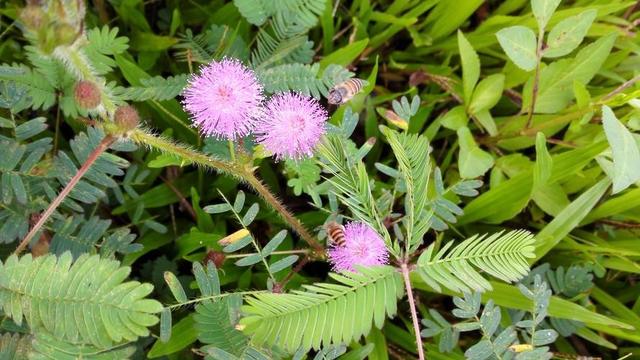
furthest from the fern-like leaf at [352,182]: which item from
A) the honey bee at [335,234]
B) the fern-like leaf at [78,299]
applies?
the fern-like leaf at [78,299]

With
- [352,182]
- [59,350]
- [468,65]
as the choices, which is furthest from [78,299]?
[468,65]

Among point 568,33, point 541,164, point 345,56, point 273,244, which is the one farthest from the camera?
point 345,56

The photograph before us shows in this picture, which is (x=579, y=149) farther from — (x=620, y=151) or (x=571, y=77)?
(x=620, y=151)

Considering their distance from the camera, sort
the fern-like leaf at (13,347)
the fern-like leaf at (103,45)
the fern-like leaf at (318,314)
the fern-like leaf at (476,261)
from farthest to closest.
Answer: the fern-like leaf at (103,45) < the fern-like leaf at (13,347) < the fern-like leaf at (476,261) < the fern-like leaf at (318,314)

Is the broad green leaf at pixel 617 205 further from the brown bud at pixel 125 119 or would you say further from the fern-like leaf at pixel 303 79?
the brown bud at pixel 125 119

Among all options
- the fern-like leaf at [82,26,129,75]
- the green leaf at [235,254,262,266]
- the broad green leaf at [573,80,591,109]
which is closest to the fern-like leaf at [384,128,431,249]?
the green leaf at [235,254,262,266]

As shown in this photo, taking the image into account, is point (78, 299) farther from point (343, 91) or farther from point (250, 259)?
point (343, 91)
